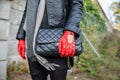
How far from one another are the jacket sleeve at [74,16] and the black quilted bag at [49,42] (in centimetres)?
8

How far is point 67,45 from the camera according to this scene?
2062mm

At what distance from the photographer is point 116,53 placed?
716 centimetres

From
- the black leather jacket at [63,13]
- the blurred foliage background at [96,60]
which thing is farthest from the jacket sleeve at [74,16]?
the blurred foliage background at [96,60]

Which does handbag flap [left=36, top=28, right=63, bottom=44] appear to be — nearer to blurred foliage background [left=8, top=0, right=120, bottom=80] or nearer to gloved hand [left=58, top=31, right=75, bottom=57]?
gloved hand [left=58, top=31, right=75, bottom=57]

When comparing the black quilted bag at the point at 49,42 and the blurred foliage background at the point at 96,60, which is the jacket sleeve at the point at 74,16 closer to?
the black quilted bag at the point at 49,42

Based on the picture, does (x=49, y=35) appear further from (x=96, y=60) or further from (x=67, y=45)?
(x=96, y=60)

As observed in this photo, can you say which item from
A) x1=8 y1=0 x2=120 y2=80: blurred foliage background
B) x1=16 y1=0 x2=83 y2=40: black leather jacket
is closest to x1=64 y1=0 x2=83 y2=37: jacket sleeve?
x1=16 y1=0 x2=83 y2=40: black leather jacket

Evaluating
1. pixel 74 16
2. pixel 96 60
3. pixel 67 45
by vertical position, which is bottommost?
pixel 96 60

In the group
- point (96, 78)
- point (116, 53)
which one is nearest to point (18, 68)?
point (96, 78)

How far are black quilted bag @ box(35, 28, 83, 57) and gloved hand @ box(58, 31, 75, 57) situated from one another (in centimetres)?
5

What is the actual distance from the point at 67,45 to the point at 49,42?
161mm

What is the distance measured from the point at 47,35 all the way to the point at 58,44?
5.2 inches

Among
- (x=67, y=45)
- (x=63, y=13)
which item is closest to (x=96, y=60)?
(x=63, y=13)

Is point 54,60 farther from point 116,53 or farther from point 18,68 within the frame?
point 116,53
